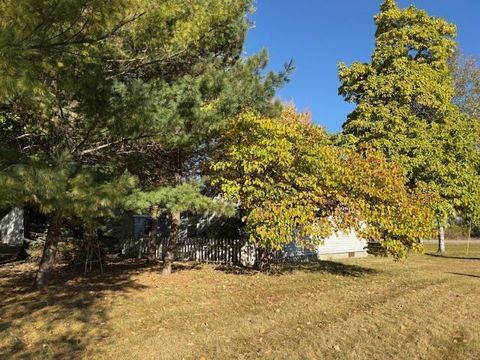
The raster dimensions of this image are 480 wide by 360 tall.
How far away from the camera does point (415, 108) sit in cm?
2075

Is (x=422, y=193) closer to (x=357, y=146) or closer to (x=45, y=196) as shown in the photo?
(x=357, y=146)

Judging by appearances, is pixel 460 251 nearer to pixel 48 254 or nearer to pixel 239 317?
pixel 239 317

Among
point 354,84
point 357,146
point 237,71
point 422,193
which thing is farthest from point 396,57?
point 237,71

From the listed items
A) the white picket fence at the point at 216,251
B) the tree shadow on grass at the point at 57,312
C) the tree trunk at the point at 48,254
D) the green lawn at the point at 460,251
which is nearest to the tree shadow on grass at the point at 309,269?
the white picket fence at the point at 216,251

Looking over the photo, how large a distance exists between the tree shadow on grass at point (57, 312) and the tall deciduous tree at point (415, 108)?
1157cm

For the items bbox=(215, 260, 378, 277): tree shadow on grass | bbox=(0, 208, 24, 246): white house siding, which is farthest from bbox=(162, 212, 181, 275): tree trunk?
bbox=(0, 208, 24, 246): white house siding

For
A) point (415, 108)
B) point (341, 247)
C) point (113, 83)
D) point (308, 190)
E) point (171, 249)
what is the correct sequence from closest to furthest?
point (113, 83) < point (308, 190) < point (171, 249) < point (415, 108) < point (341, 247)

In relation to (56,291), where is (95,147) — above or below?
above

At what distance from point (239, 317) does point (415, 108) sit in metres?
15.2

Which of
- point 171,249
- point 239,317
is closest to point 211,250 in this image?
point 171,249

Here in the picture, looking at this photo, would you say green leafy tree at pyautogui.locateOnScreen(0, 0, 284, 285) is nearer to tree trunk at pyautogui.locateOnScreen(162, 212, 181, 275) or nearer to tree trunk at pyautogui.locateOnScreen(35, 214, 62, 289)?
tree trunk at pyautogui.locateOnScreen(35, 214, 62, 289)

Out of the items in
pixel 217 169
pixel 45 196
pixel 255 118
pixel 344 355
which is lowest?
pixel 344 355

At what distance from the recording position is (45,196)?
7.33m

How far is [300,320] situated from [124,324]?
3.00m
